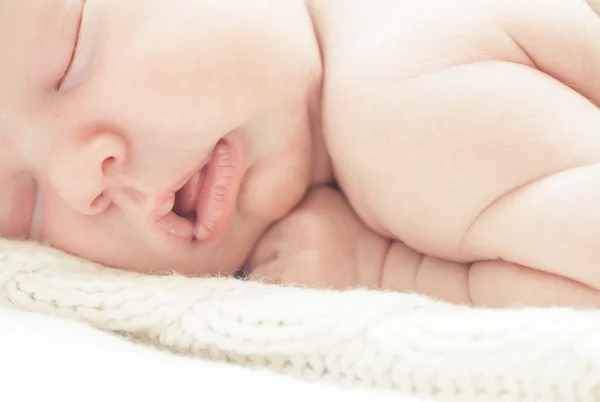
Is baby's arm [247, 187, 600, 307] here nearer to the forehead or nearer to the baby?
the baby

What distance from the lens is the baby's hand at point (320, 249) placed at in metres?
0.80

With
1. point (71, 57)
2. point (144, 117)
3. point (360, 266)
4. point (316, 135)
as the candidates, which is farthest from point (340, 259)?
point (71, 57)

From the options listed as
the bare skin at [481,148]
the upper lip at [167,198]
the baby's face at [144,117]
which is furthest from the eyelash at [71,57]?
the bare skin at [481,148]

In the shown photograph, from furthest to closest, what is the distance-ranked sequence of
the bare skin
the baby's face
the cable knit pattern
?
1. the baby's face
2. the bare skin
3. the cable knit pattern

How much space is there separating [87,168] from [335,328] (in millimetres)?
335

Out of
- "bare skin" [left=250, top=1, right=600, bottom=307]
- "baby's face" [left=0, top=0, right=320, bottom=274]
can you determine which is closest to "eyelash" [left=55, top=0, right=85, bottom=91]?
"baby's face" [left=0, top=0, right=320, bottom=274]

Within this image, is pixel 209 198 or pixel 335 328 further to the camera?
pixel 209 198

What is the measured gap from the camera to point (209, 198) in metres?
0.80

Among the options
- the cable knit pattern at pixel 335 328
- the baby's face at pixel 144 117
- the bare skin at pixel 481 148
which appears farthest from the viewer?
the baby's face at pixel 144 117

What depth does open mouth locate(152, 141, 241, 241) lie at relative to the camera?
79 cm

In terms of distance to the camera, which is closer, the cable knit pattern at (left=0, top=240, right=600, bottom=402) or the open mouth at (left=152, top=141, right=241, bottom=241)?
the cable knit pattern at (left=0, top=240, right=600, bottom=402)

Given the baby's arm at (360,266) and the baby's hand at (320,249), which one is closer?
the baby's arm at (360,266)

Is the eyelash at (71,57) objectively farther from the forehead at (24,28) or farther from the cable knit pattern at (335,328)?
the cable knit pattern at (335,328)

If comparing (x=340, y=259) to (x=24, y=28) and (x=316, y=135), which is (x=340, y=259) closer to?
(x=316, y=135)
